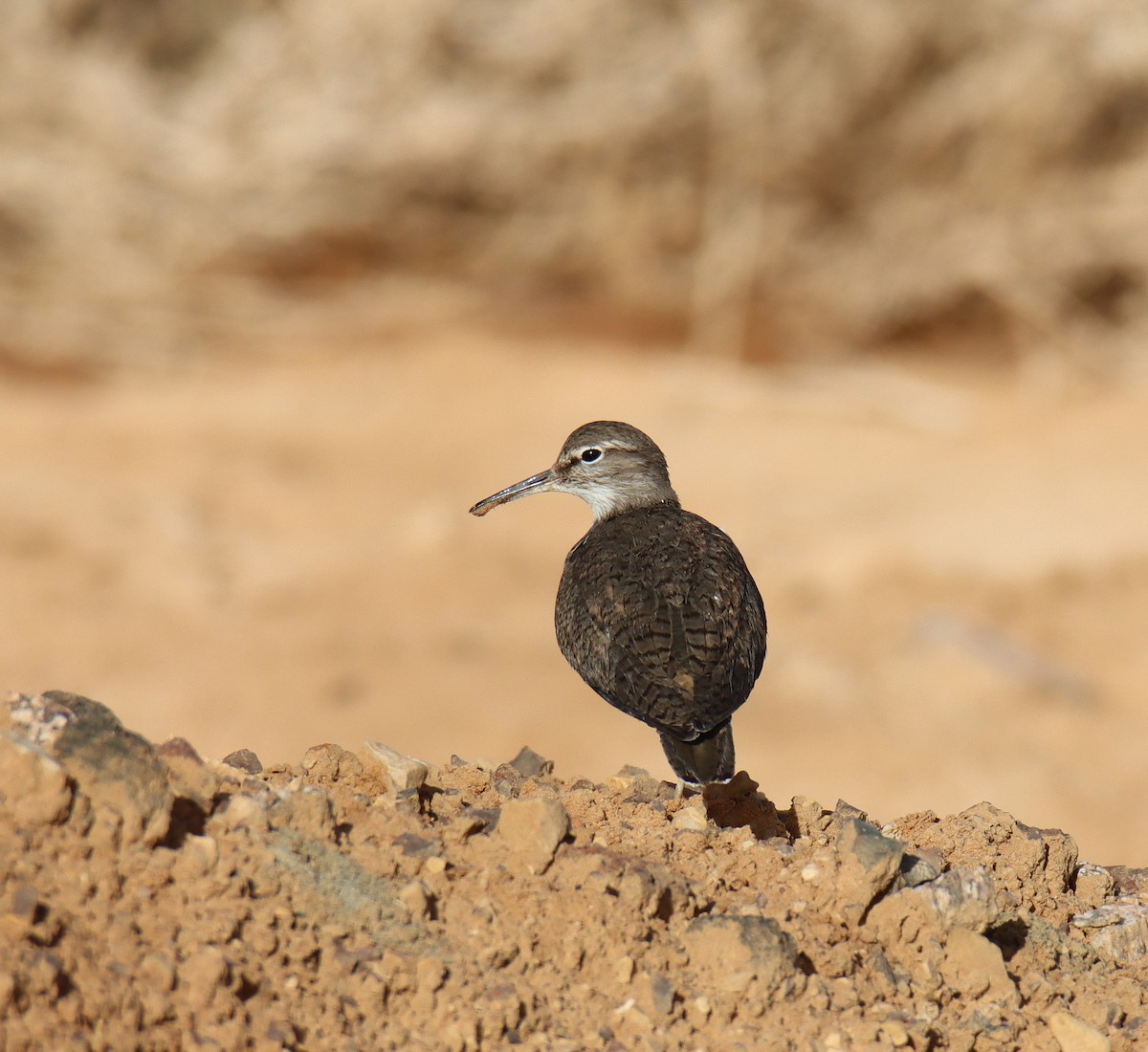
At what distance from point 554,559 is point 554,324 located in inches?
168

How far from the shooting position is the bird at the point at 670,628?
189 inches

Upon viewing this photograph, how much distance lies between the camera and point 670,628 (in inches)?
197

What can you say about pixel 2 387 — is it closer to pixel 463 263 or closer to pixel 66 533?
pixel 66 533

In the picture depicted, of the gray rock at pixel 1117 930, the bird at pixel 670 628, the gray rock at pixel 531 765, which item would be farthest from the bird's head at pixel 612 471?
the gray rock at pixel 1117 930

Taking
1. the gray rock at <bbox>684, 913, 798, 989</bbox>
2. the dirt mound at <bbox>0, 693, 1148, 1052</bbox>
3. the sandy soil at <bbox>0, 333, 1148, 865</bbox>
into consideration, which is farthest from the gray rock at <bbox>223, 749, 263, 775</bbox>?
the sandy soil at <bbox>0, 333, 1148, 865</bbox>

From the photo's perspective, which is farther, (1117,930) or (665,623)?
(665,623)

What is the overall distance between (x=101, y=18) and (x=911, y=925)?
12.6m

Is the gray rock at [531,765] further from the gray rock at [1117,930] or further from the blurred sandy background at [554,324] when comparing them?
the blurred sandy background at [554,324]

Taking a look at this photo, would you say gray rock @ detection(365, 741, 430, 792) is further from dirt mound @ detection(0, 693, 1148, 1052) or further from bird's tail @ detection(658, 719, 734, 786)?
bird's tail @ detection(658, 719, 734, 786)

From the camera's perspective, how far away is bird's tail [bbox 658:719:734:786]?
478 centimetres

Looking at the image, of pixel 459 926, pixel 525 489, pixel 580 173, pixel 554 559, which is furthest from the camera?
pixel 580 173

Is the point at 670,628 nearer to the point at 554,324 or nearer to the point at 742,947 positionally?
the point at 742,947

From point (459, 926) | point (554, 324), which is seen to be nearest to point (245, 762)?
point (459, 926)

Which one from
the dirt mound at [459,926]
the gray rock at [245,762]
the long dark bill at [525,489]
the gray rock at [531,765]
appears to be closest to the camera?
the dirt mound at [459,926]
